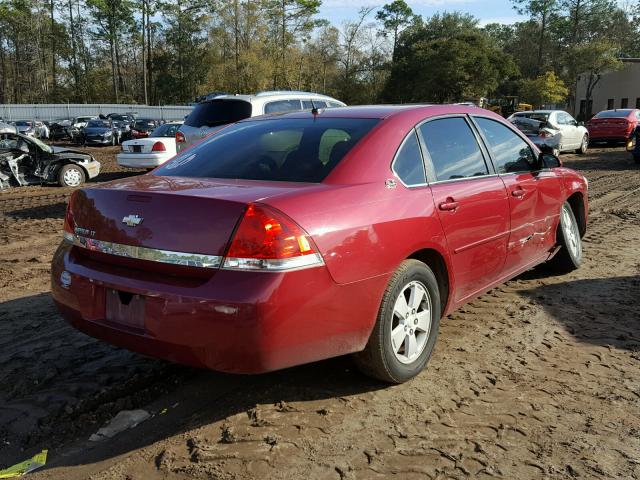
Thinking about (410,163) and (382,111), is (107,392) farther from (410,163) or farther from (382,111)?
(382,111)

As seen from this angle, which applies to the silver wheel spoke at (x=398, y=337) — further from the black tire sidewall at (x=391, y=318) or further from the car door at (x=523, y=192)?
the car door at (x=523, y=192)

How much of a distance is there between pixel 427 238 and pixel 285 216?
106 cm

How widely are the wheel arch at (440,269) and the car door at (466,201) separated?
0.25 ft

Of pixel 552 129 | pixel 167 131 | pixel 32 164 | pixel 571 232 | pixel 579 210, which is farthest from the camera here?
pixel 552 129

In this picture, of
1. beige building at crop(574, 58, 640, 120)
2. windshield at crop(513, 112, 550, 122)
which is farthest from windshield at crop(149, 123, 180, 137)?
beige building at crop(574, 58, 640, 120)

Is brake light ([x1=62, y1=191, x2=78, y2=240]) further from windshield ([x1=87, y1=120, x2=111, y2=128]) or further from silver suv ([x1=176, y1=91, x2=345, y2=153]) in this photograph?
windshield ([x1=87, y1=120, x2=111, y2=128])

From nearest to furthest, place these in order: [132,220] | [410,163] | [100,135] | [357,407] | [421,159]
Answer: [132,220], [357,407], [410,163], [421,159], [100,135]

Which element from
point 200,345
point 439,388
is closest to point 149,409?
point 200,345

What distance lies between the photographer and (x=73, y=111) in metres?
51.1

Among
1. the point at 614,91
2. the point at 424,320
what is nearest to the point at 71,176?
the point at 424,320

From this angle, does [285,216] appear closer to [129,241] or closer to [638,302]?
[129,241]

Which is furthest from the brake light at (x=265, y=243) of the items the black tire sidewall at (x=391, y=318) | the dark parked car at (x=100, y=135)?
the dark parked car at (x=100, y=135)

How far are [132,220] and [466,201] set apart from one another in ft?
7.06

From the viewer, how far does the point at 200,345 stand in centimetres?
275
